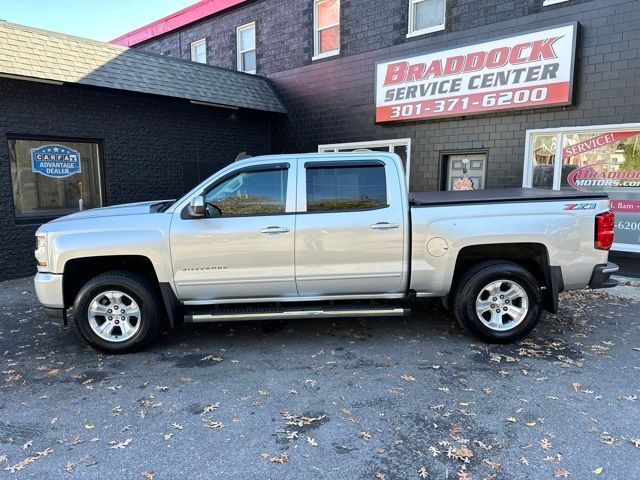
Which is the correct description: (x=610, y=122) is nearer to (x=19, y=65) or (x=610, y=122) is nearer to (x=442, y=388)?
(x=442, y=388)

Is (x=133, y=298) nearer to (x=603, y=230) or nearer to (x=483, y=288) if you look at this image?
(x=483, y=288)

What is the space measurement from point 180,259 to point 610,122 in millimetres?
7153

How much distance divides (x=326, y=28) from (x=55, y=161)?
6754mm

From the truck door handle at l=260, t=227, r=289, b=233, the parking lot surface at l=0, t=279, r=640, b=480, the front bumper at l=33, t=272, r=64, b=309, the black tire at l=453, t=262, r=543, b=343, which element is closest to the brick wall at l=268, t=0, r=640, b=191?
the parking lot surface at l=0, t=279, r=640, b=480

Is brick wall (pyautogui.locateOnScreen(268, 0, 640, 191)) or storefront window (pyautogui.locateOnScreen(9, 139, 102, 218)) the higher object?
brick wall (pyautogui.locateOnScreen(268, 0, 640, 191))

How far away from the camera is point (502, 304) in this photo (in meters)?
4.73

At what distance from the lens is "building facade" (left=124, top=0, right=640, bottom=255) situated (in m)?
7.43

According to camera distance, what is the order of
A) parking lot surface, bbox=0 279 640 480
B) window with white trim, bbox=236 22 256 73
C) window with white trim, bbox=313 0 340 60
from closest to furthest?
parking lot surface, bbox=0 279 640 480
window with white trim, bbox=313 0 340 60
window with white trim, bbox=236 22 256 73

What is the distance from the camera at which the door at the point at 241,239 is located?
4.51 m

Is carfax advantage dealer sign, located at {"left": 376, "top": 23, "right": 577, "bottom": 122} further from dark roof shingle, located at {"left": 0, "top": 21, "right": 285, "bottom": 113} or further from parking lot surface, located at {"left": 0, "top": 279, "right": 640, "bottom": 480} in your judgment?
parking lot surface, located at {"left": 0, "top": 279, "right": 640, "bottom": 480}

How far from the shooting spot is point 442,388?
385cm

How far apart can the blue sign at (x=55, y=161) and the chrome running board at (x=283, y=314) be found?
5.59 metres

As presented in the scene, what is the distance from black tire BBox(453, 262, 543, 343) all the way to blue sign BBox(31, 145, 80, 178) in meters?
7.58

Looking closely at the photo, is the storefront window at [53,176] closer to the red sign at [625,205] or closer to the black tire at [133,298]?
the black tire at [133,298]
